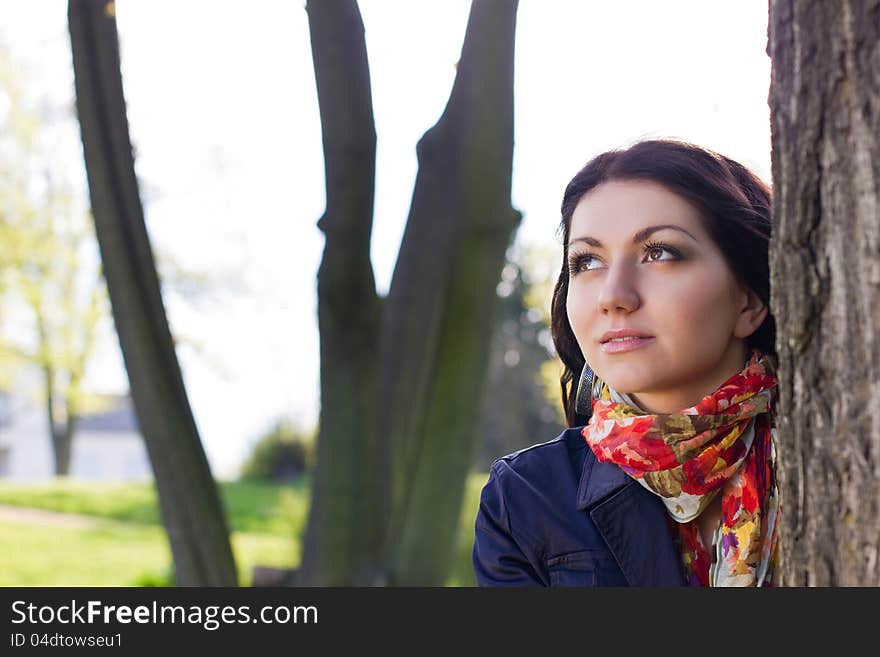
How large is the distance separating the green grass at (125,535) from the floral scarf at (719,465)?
200 inches

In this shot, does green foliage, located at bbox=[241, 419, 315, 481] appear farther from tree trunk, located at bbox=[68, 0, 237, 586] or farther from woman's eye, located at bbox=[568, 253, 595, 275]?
woman's eye, located at bbox=[568, 253, 595, 275]

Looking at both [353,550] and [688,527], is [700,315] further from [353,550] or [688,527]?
[353,550]

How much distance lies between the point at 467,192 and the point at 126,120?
1445 mm

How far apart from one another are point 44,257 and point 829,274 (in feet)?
68.3

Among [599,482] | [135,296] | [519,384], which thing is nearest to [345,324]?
[135,296]

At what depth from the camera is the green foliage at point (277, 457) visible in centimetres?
1877

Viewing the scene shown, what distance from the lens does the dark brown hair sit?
1.89m

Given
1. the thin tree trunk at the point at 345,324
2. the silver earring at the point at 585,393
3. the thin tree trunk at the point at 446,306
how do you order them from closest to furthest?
1. the silver earring at the point at 585,393
2. the thin tree trunk at the point at 345,324
3. the thin tree trunk at the point at 446,306

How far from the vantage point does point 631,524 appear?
187 centimetres

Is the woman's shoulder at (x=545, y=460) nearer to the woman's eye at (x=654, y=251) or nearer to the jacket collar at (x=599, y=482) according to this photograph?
the jacket collar at (x=599, y=482)

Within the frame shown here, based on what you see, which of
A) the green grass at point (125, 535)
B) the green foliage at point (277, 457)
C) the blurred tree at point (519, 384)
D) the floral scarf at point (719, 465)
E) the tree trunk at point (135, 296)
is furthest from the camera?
the blurred tree at point (519, 384)

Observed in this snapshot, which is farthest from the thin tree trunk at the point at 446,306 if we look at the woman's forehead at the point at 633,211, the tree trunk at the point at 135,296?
the woman's forehead at the point at 633,211

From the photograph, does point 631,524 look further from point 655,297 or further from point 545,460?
point 655,297

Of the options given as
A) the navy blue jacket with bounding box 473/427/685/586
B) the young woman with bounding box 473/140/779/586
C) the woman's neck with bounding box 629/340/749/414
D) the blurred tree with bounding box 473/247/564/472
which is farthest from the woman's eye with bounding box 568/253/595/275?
the blurred tree with bounding box 473/247/564/472
